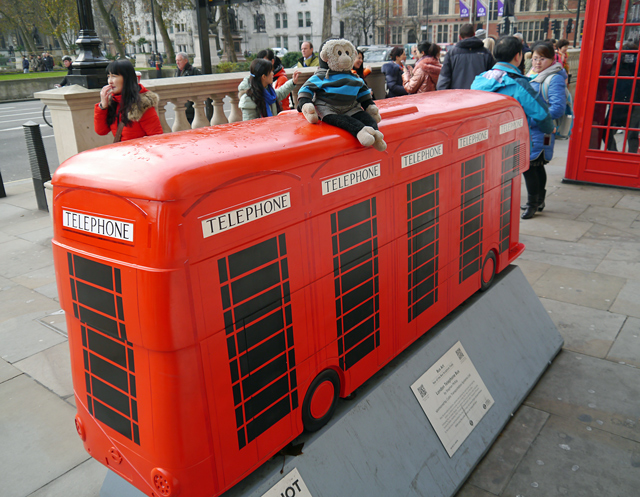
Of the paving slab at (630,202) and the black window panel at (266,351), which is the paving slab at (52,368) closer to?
the black window panel at (266,351)

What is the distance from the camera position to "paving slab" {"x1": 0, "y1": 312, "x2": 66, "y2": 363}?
14.5 feet

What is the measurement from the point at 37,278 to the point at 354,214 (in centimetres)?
485

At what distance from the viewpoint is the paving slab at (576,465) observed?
2879 millimetres

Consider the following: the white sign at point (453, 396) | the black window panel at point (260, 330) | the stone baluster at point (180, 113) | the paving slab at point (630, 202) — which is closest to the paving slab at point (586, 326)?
the white sign at point (453, 396)

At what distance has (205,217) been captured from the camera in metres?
1.74

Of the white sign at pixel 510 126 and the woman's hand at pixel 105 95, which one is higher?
the woman's hand at pixel 105 95

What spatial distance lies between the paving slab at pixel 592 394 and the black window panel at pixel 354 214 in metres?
2.02

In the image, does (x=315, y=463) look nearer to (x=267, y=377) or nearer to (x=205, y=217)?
(x=267, y=377)

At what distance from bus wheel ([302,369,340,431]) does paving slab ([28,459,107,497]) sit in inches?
53.3

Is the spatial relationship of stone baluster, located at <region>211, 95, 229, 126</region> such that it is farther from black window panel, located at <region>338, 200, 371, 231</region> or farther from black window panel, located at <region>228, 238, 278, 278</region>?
black window panel, located at <region>228, 238, 278, 278</region>

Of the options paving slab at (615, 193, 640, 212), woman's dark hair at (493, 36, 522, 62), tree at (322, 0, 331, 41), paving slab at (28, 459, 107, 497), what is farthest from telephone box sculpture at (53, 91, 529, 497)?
tree at (322, 0, 331, 41)

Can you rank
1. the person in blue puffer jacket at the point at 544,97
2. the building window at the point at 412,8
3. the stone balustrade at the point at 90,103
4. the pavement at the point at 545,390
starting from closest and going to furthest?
the pavement at the point at 545,390
the stone balustrade at the point at 90,103
the person in blue puffer jacket at the point at 544,97
the building window at the point at 412,8

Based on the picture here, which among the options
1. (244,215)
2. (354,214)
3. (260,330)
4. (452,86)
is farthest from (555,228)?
(244,215)

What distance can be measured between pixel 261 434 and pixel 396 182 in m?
1.34
